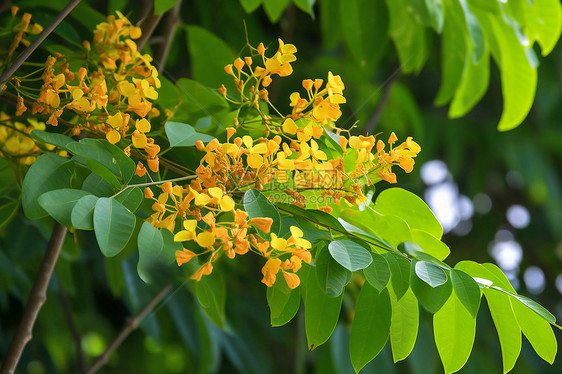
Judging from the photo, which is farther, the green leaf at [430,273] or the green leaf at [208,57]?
the green leaf at [208,57]

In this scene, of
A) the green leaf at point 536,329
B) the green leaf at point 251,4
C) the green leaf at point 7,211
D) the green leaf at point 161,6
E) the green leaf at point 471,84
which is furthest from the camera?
the green leaf at point 471,84

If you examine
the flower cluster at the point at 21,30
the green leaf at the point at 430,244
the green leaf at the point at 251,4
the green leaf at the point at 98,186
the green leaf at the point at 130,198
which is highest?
the flower cluster at the point at 21,30

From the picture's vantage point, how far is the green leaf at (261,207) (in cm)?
59

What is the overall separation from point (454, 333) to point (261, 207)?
11.2 inches

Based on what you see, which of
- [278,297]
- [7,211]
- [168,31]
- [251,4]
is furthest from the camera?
[168,31]

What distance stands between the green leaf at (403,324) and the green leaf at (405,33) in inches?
25.6

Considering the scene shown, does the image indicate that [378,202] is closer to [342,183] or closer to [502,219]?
[342,183]

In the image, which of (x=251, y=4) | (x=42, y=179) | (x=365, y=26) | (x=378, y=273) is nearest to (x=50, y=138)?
(x=42, y=179)

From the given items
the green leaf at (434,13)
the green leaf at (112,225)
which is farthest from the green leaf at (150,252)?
the green leaf at (434,13)

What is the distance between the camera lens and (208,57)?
119 centimetres

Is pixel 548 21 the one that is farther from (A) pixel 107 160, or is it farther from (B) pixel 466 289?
(A) pixel 107 160

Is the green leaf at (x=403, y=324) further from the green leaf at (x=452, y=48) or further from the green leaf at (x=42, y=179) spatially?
the green leaf at (x=452, y=48)

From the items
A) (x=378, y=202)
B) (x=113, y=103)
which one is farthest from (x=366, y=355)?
(x=113, y=103)

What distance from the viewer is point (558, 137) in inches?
94.3
